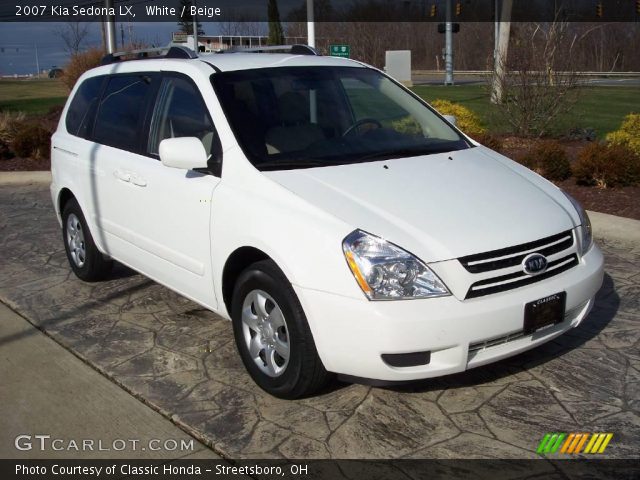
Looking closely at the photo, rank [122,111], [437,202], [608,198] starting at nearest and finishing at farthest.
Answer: [437,202] < [122,111] < [608,198]

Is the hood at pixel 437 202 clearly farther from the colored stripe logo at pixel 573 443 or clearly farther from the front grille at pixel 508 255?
the colored stripe logo at pixel 573 443

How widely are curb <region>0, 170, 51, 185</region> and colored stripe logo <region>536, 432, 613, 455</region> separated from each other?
391 inches

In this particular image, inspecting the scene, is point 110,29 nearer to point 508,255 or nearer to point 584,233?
point 584,233

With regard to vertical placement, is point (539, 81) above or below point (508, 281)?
above

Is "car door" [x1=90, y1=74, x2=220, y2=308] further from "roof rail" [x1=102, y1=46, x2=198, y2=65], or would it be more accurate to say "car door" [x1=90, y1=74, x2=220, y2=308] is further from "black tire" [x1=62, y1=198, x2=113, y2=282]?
"black tire" [x1=62, y1=198, x2=113, y2=282]

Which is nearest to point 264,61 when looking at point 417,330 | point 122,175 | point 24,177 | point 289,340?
point 122,175

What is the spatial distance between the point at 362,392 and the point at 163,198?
5.82ft

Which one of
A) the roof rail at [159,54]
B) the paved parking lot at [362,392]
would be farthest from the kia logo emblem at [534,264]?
the roof rail at [159,54]

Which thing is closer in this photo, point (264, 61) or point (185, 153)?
point (185, 153)

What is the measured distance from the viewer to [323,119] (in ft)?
15.2

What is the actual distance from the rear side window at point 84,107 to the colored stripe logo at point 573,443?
4.18 metres

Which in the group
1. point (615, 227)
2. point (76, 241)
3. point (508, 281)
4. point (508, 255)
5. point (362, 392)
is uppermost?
point (508, 255)

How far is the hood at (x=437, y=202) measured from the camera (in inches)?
137

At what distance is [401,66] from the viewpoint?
36812mm
